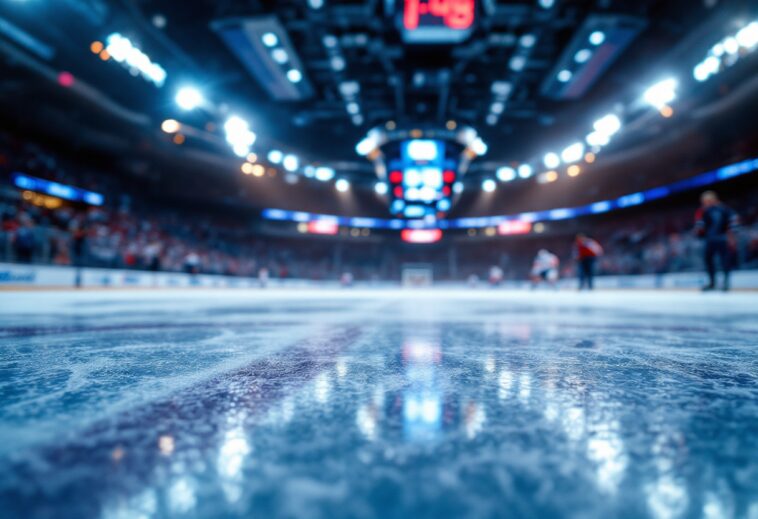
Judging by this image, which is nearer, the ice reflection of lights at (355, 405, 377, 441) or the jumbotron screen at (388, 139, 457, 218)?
the ice reflection of lights at (355, 405, 377, 441)

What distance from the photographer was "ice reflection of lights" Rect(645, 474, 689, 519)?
255 millimetres

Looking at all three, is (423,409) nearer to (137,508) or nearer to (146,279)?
(137,508)

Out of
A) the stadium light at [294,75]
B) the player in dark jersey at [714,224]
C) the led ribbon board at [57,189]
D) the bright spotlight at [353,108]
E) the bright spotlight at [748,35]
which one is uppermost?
the bright spotlight at [748,35]

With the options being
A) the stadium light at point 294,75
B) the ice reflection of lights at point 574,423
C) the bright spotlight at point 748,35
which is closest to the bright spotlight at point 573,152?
the bright spotlight at point 748,35

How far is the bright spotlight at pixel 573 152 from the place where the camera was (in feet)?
60.1

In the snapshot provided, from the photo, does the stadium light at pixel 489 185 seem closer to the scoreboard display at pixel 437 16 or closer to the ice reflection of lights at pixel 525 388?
A: the scoreboard display at pixel 437 16

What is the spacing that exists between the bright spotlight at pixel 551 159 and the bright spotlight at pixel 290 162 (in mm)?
14586

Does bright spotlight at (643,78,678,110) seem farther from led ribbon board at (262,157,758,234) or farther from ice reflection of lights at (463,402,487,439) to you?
ice reflection of lights at (463,402,487,439)

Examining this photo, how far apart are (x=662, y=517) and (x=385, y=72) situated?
47.3ft

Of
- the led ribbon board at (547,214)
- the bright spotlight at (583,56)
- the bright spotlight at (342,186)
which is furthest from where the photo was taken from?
the bright spotlight at (342,186)

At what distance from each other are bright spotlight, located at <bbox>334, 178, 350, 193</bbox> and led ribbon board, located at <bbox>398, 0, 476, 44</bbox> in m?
20.4

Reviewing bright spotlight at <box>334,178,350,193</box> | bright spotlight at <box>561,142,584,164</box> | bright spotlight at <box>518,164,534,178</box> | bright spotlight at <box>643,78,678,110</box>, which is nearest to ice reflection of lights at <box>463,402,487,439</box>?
bright spotlight at <box>643,78,678,110</box>

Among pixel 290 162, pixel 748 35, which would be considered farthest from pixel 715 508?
pixel 290 162

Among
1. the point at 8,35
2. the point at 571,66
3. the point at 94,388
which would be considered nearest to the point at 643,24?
the point at 571,66
